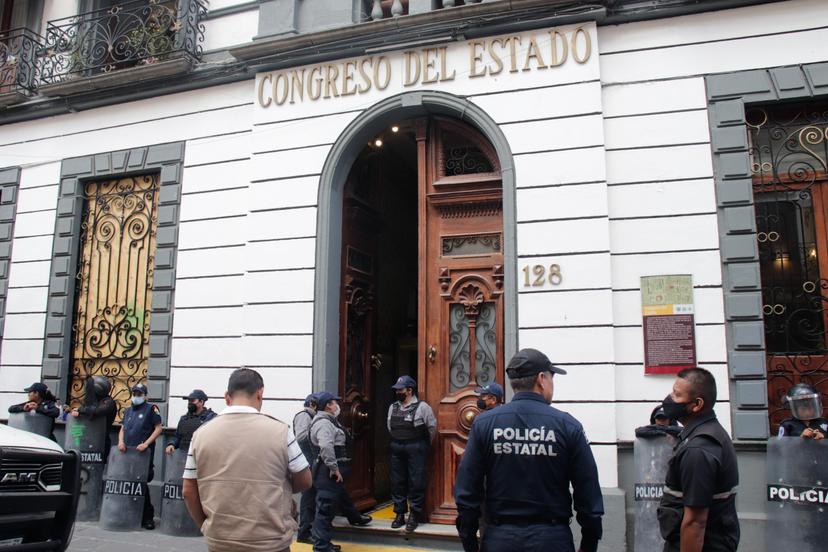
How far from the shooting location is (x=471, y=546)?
374cm

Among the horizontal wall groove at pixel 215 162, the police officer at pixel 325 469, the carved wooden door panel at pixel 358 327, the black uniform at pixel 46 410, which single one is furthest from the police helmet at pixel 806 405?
the black uniform at pixel 46 410

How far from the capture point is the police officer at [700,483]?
3543 millimetres

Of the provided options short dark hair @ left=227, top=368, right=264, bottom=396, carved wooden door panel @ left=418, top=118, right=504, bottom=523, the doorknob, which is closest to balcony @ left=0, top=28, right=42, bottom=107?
carved wooden door panel @ left=418, top=118, right=504, bottom=523

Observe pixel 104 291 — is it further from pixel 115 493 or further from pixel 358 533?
pixel 358 533

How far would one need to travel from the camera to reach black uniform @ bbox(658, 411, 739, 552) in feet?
11.6

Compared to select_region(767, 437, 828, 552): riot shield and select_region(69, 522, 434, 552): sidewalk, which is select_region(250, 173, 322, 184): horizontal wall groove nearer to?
select_region(69, 522, 434, 552): sidewalk

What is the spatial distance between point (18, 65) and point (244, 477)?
10416 millimetres

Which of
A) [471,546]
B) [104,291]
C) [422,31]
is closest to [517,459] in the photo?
[471,546]

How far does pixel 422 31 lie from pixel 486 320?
3.72 metres

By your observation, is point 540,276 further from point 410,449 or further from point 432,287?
point 410,449

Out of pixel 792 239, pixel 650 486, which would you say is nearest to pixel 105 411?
pixel 650 486

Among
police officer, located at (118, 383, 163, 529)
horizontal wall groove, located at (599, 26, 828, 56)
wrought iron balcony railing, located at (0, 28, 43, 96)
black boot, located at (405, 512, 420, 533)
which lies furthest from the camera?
wrought iron balcony railing, located at (0, 28, 43, 96)

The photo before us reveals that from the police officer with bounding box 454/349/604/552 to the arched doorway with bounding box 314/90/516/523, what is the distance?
3978mm

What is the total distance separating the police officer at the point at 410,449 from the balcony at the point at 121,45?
19.1 feet
